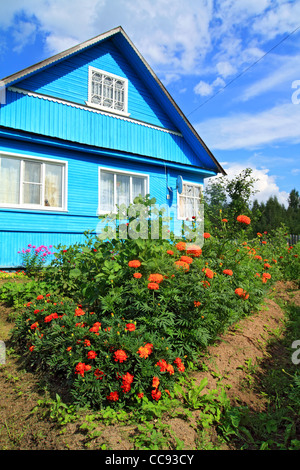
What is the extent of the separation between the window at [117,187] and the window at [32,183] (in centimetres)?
122

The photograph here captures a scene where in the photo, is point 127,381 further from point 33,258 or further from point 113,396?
point 33,258

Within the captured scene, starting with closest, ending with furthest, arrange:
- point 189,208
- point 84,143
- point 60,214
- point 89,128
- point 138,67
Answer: point 60,214
point 84,143
point 89,128
point 138,67
point 189,208

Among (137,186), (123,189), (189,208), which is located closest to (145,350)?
(123,189)

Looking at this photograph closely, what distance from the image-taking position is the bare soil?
5.81 feet

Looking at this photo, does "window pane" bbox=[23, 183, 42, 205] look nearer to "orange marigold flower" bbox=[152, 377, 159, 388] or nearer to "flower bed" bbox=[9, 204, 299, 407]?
"flower bed" bbox=[9, 204, 299, 407]

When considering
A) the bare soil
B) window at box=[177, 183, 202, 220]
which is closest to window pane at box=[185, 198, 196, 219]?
window at box=[177, 183, 202, 220]

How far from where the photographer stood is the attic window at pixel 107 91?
27.9 ft

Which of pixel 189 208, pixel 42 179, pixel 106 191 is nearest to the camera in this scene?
pixel 42 179

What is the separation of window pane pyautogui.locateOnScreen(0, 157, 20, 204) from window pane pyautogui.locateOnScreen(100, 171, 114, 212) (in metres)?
2.28

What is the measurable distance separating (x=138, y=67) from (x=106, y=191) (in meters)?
4.12

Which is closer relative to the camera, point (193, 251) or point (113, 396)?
point (113, 396)

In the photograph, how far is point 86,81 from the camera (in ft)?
27.4

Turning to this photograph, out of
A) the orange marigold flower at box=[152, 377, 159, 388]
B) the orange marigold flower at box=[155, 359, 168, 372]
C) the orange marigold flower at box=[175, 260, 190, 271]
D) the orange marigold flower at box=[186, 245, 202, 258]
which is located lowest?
the orange marigold flower at box=[152, 377, 159, 388]

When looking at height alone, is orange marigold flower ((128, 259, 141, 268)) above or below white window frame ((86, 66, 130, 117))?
below
